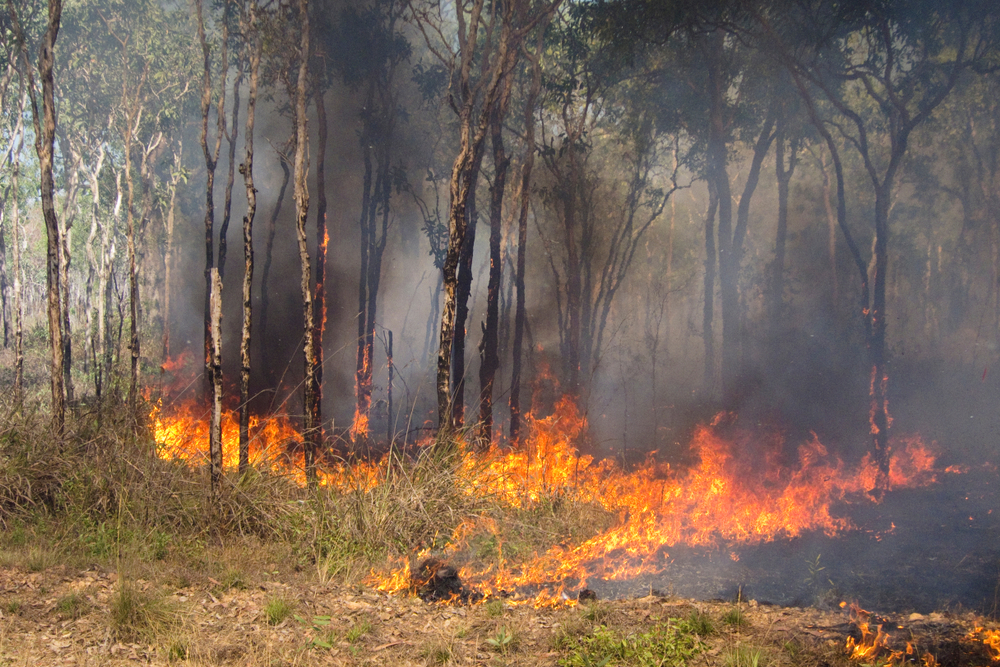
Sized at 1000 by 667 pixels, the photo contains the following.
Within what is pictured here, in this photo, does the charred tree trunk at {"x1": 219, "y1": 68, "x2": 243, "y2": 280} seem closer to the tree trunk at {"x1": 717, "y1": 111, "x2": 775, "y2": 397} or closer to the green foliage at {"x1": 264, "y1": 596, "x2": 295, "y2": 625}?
the green foliage at {"x1": 264, "y1": 596, "x2": 295, "y2": 625}

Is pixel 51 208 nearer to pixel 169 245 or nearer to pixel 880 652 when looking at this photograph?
pixel 169 245

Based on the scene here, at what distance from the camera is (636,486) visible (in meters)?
9.16

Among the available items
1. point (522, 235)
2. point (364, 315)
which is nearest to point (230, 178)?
point (364, 315)

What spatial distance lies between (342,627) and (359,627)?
0.18 m

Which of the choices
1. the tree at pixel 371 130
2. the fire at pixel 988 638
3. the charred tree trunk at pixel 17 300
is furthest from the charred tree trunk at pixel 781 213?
the charred tree trunk at pixel 17 300

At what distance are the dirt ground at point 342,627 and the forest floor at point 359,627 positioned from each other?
12 mm

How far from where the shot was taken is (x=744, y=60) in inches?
481

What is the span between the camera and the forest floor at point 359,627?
4.30 metres

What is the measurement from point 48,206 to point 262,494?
14.4ft

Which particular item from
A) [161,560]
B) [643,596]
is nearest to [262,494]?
[161,560]

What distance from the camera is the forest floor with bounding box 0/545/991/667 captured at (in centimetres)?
430

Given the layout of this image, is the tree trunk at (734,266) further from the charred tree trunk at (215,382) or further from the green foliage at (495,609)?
the charred tree trunk at (215,382)

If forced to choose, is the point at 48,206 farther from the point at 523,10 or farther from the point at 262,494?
the point at 523,10

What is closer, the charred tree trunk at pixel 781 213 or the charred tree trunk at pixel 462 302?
the charred tree trunk at pixel 462 302
